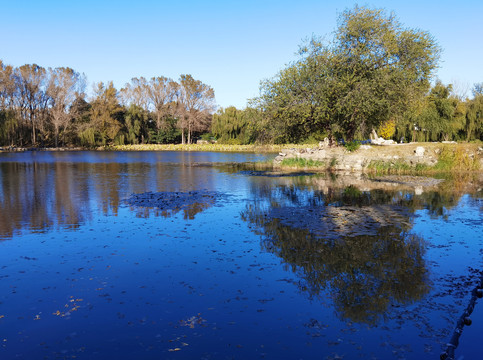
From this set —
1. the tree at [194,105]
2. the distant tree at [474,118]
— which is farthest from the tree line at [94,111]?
the distant tree at [474,118]

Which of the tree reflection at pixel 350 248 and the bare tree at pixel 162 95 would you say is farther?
the bare tree at pixel 162 95

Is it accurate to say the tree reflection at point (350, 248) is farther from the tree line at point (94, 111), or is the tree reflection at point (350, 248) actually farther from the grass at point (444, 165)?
the tree line at point (94, 111)

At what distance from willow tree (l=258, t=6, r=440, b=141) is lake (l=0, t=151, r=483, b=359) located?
1850 cm

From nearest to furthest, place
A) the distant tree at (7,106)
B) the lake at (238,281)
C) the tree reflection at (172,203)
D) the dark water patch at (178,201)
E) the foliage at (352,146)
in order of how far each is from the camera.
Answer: the lake at (238,281)
the tree reflection at (172,203)
the dark water patch at (178,201)
the foliage at (352,146)
the distant tree at (7,106)

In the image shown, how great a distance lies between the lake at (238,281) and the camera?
215 inches

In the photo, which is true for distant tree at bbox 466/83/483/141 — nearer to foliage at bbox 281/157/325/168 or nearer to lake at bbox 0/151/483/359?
foliage at bbox 281/157/325/168

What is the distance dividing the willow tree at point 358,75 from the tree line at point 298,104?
89 mm

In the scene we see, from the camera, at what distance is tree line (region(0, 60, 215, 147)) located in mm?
82438

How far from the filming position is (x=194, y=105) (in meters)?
98.4

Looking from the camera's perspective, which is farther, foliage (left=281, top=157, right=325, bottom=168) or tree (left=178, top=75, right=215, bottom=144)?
tree (left=178, top=75, right=215, bottom=144)

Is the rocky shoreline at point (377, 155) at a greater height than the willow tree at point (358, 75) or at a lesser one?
lesser

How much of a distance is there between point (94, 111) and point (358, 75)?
2787 inches

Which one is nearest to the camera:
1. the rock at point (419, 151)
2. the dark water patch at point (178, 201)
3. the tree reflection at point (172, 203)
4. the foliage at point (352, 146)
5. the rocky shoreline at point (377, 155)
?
the tree reflection at point (172, 203)

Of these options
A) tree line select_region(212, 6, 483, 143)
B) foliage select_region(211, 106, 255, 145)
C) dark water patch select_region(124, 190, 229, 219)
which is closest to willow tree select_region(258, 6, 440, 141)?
tree line select_region(212, 6, 483, 143)
